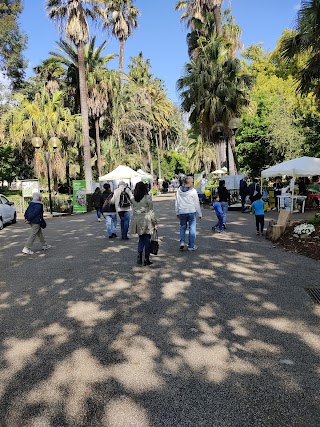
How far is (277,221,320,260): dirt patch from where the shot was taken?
7.56 meters

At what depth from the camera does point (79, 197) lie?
21.6m

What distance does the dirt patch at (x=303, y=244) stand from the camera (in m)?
7.56

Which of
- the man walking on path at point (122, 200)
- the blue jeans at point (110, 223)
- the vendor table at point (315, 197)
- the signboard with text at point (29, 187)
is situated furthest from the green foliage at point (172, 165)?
the man walking on path at point (122, 200)

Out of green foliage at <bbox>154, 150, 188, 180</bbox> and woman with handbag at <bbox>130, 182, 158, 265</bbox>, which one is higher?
green foliage at <bbox>154, 150, 188, 180</bbox>

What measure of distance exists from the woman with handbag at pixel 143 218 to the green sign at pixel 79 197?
15.1m

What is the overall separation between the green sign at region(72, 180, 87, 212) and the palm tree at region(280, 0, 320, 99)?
42.2 ft

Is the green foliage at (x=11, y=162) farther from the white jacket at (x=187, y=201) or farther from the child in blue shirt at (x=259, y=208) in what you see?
the white jacket at (x=187, y=201)

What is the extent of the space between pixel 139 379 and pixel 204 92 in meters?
19.8

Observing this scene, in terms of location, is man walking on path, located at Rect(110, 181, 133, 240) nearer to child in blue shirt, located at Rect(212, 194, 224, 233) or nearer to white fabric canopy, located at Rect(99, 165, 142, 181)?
child in blue shirt, located at Rect(212, 194, 224, 233)

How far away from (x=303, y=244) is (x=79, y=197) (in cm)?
1559

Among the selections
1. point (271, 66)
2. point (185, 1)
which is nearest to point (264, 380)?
point (185, 1)

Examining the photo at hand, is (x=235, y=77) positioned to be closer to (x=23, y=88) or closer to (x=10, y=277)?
(x=10, y=277)

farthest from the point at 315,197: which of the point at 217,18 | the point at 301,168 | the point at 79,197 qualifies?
the point at 217,18

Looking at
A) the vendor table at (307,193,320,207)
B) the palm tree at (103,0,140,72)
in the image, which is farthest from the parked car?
the palm tree at (103,0,140,72)
